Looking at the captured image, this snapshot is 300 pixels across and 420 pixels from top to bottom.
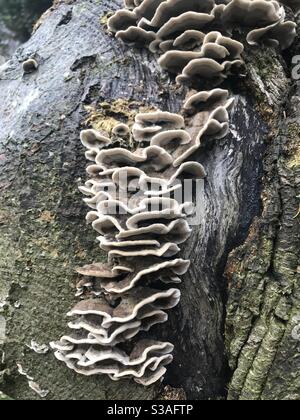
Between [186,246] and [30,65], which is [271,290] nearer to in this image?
[186,246]

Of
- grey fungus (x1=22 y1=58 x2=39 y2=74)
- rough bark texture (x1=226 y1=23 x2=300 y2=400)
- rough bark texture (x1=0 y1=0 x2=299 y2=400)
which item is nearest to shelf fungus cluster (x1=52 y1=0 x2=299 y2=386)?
rough bark texture (x1=0 y1=0 x2=299 y2=400)

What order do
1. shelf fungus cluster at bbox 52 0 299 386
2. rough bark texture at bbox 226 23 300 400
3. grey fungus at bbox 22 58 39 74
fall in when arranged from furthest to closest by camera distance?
grey fungus at bbox 22 58 39 74 → rough bark texture at bbox 226 23 300 400 → shelf fungus cluster at bbox 52 0 299 386

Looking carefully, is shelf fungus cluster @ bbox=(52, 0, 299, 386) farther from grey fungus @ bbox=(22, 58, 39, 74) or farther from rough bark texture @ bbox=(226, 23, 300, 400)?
grey fungus @ bbox=(22, 58, 39, 74)

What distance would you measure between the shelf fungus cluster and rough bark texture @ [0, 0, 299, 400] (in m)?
0.14

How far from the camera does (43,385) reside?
2.60 m

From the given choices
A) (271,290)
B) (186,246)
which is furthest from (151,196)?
(271,290)

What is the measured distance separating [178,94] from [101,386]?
1.74 metres

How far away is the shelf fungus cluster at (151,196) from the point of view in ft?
7.34

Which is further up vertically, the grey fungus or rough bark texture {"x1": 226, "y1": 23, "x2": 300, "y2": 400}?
the grey fungus

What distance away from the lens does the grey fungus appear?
2.92 metres

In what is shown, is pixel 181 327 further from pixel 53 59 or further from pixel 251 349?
pixel 53 59

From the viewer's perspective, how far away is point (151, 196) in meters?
2.23

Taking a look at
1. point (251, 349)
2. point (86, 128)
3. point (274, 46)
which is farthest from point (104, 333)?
point (274, 46)

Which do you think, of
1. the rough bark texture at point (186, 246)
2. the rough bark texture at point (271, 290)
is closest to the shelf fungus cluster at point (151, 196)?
the rough bark texture at point (186, 246)
